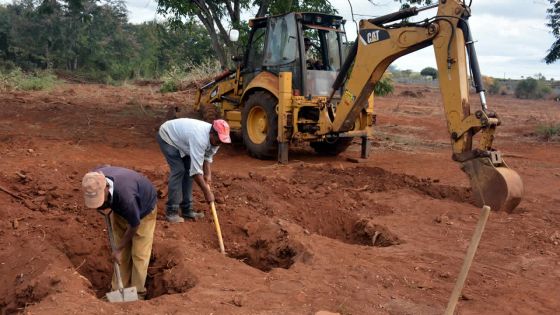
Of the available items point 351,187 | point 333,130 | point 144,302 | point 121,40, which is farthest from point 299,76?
point 121,40

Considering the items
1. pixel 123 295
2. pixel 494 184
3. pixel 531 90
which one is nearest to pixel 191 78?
pixel 494 184

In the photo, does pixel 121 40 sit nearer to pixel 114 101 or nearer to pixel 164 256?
pixel 114 101

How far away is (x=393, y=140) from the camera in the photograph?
14492 mm

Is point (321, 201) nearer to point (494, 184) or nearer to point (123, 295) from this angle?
point (494, 184)

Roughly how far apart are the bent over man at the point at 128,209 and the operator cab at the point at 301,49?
17.2 feet

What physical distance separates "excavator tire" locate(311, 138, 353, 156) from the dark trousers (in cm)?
511

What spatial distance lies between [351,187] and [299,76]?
8.14 ft

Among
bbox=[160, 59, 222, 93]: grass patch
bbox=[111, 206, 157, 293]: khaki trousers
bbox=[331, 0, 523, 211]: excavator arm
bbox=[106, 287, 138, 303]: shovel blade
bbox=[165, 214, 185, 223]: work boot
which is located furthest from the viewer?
bbox=[160, 59, 222, 93]: grass patch

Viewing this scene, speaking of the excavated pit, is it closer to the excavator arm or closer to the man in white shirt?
the man in white shirt

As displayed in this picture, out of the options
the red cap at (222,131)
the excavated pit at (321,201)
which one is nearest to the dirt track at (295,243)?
the excavated pit at (321,201)

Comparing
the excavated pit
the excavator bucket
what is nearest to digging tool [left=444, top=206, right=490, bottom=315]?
the excavated pit

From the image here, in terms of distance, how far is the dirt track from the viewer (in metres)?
4.60

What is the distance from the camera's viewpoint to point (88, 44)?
34.2m

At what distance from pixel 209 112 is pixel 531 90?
33519 millimetres
